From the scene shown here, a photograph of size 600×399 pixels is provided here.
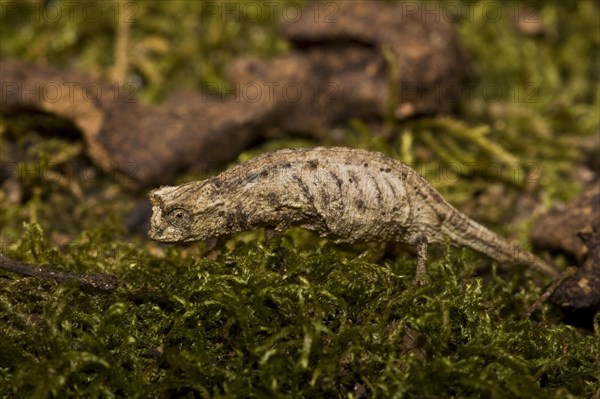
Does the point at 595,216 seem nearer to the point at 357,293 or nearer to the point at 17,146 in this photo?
the point at 357,293

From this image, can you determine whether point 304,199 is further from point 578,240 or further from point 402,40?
point 402,40

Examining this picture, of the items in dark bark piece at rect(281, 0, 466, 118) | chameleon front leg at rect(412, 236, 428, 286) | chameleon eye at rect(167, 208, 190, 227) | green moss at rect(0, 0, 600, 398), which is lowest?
green moss at rect(0, 0, 600, 398)

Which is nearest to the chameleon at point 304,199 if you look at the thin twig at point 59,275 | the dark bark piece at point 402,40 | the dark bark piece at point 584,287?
the thin twig at point 59,275

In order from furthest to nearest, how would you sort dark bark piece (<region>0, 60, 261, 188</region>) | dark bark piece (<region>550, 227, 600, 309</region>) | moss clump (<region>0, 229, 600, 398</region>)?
1. dark bark piece (<region>0, 60, 261, 188</region>)
2. dark bark piece (<region>550, 227, 600, 309</region>)
3. moss clump (<region>0, 229, 600, 398</region>)

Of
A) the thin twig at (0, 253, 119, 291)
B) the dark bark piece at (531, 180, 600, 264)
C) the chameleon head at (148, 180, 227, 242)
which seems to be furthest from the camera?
the dark bark piece at (531, 180, 600, 264)

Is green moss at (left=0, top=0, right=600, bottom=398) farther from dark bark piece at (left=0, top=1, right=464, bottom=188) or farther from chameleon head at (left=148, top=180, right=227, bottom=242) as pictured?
dark bark piece at (left=0, top=1, right=464, bottom=188)

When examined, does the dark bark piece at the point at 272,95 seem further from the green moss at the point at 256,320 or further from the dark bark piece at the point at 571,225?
the dark bark piece at the point at 571,225

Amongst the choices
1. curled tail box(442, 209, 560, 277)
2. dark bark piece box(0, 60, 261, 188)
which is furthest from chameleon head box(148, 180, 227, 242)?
dark bark piece box(0, 60, 261, 188)

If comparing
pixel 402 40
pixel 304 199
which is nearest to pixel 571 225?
pixel 304 199

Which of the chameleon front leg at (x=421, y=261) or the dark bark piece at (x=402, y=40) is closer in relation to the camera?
the chameleon front leg at (x=421, y=261)
